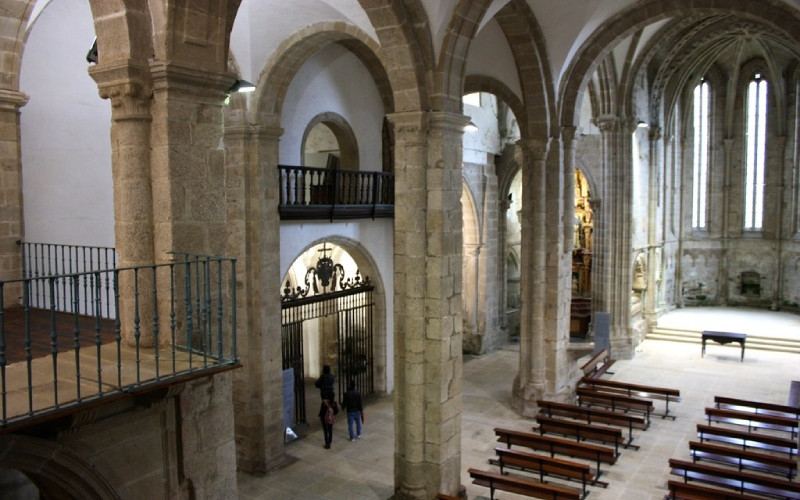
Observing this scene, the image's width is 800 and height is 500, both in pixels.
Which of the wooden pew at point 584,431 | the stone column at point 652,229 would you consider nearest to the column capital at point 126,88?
the wooden pew at point 584,431

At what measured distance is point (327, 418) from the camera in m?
11.2

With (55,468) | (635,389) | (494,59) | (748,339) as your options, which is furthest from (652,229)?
(55,468)

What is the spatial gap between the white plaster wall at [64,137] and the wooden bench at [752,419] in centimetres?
1032

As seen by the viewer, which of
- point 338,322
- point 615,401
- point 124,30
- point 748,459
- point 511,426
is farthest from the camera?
point 338,322

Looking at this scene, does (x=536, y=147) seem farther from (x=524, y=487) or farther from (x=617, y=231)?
(x=524, y=487)

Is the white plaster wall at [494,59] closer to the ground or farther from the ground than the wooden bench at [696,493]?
farther from the ground

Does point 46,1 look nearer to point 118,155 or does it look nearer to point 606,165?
point 118,155

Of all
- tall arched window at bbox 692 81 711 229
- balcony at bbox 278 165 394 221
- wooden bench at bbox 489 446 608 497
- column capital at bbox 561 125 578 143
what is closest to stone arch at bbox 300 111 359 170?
balcony at bbox 278 165 394 221

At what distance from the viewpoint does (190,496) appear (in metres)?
5.09

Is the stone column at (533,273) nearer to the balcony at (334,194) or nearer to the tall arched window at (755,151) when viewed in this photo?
the balcony at (334,194)

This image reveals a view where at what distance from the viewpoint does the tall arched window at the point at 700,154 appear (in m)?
22.8

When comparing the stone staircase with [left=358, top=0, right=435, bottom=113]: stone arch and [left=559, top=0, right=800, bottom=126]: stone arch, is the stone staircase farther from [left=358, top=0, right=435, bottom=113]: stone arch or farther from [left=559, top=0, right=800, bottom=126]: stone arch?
[left=358, top=0, right=435, bottom=113]: stone arch

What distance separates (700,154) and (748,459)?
16524 millimetres

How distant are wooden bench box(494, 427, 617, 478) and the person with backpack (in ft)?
9.81
